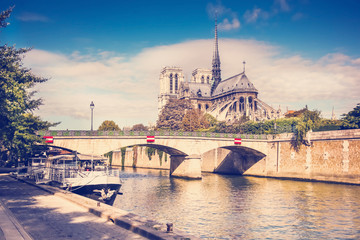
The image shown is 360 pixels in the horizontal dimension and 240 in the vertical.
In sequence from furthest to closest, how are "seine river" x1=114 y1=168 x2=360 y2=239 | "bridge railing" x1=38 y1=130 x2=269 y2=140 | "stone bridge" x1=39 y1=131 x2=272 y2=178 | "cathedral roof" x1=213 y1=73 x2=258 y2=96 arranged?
"cathedral roof" x1=213 y1=73 x2=258 y2=96, "stone bridge" x1=39 y1=131 x2=272 y2=178, "bridge railing" x1=38 y1=130 x2=269 y2=140, "seine river" x1=114 y1=168 x2=360 y2=239

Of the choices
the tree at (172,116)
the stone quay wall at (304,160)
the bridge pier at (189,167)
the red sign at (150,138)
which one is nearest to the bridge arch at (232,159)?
the stone quay wall at (304,160)

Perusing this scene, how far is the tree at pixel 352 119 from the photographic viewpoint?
52969 mm

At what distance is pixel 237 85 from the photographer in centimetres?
14738

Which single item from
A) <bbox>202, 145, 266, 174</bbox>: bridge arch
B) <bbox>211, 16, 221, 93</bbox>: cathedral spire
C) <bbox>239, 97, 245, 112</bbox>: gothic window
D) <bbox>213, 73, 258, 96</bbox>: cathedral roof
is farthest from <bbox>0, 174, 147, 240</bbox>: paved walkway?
<bbox>211, 16, 221, 93</bbox>: cathedral spire

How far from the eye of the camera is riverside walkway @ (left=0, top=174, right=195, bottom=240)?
44.5ft

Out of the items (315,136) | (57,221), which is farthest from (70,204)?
(315,136)

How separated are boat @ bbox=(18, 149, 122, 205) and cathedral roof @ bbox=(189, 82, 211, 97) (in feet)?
452

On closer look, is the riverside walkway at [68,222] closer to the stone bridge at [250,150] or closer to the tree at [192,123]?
the stone bridge at [250,150]

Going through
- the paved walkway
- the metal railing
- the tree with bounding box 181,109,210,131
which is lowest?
the paved walkway

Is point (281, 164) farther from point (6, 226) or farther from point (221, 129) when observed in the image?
point (6, 226)

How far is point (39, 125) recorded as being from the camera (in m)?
53.4

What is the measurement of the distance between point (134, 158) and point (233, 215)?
7465 centimetres

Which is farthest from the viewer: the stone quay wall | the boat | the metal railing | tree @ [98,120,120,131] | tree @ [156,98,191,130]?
tree @ [98,120,120,131]

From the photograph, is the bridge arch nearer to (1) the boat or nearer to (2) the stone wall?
(2) the stone wall
